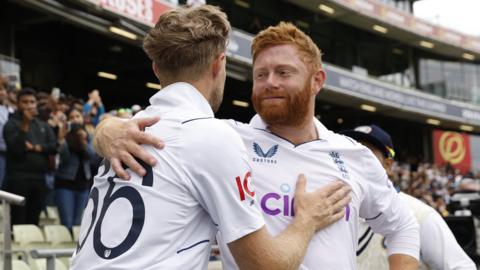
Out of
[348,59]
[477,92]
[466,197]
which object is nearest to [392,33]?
[348,59]

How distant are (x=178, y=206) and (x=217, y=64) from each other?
21.1 inches

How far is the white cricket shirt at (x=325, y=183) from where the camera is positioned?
239 cm

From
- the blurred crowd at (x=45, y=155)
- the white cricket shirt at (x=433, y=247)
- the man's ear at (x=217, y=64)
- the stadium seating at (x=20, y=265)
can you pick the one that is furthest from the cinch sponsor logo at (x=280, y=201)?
the blurred crowd at (x=45, y=155)

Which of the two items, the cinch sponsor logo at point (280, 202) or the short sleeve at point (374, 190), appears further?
the short sleeve at point (374, 190)

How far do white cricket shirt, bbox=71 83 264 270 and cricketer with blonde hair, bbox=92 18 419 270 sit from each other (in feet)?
1.28


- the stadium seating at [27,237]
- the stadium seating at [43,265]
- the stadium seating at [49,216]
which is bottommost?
the stadium seating at [43,265]

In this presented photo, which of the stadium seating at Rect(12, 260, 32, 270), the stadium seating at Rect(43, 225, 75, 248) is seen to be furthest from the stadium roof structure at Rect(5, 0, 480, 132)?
the stadium seating at Rect(12, 260, 32, 270)

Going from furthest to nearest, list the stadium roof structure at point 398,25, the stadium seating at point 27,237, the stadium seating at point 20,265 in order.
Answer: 1. the stadium roof structure at point 398,25
2. the stadium seating at point 27,237
3. the stadium seating at point 20,265

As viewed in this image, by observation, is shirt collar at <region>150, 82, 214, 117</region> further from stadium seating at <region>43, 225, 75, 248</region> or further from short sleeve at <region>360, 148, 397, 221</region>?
stadium seating at <region>43, 225, 75, 248</region>

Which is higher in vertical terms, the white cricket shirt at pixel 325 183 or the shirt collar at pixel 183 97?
the shirt collar at pixel 183 97

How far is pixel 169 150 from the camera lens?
196cm

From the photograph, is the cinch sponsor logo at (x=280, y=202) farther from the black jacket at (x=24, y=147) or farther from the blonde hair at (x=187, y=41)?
the black jacket at (x=24, y=147)

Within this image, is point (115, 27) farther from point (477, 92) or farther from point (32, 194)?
point (477, 92)

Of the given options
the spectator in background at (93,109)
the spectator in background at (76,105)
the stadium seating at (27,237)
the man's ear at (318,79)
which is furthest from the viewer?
the spectator in background at (93,109)
